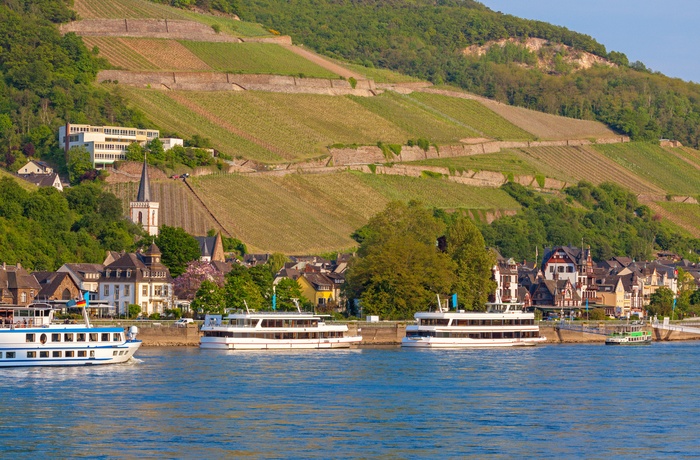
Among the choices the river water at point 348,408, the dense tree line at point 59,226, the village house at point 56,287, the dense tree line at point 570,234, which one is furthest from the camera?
the dense tree line at point 570,234

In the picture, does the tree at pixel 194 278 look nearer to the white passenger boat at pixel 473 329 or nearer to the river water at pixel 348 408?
the white passenger boat at pixel 473 329

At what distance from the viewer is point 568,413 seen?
6556 centimetres

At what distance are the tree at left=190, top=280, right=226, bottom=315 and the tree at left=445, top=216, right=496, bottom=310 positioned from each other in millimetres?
19171

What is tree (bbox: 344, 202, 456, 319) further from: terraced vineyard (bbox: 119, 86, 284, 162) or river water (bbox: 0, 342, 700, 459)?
Result: terraced vineyard (bbox: 119, 86, 284, 162)

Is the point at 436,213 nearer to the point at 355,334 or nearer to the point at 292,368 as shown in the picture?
the point at 355,334

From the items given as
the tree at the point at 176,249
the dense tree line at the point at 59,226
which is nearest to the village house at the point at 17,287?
the dense tree line at the point at 59,226

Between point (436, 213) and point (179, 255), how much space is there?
60.1 metres

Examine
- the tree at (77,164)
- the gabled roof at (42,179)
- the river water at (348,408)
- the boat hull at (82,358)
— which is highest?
the tree at (77,164)

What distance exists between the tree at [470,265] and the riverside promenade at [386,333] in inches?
202

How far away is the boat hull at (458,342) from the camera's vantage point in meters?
103

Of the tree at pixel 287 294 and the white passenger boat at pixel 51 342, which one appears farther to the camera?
the tree at pixel 287 294

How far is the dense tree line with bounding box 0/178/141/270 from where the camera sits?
121 metres

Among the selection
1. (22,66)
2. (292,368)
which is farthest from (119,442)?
→ (22,66)

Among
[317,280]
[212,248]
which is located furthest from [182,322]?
[212,248]
